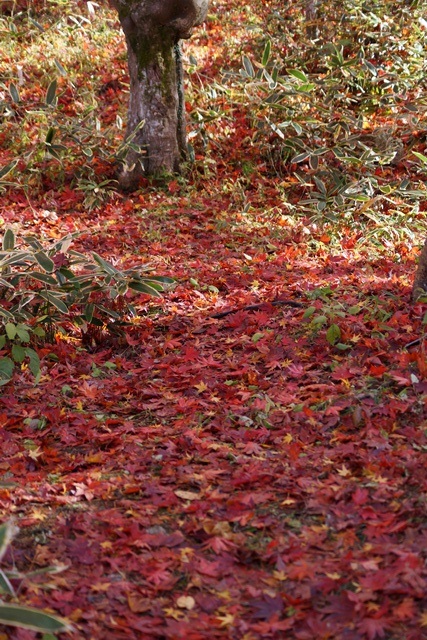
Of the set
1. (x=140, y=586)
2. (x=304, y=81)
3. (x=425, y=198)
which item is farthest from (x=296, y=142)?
(x=140, y=586)

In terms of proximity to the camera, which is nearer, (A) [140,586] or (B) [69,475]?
(A) [140,586]

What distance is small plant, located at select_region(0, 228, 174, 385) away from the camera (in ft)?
13.1

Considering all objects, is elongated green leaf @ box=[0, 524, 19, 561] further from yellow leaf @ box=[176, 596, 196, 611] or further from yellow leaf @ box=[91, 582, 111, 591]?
yellow leaf @ box=[176, 596, 196, 611]

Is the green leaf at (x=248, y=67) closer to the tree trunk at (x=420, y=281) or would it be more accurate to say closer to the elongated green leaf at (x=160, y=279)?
the elongated green leaf at (x=160, y=279)

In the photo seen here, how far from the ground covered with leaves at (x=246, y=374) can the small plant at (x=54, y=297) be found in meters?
0.12

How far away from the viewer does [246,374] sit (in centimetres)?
371

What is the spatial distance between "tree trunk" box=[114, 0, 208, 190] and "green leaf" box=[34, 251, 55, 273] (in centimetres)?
272

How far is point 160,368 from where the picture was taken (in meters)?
3.95

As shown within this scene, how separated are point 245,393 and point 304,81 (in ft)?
13.2

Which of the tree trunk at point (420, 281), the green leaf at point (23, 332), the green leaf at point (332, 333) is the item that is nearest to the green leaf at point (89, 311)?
the green leaf at point (23, 332)

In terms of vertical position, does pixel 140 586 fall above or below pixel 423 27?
below

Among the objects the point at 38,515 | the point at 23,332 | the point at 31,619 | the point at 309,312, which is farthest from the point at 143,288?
the point at 31,619

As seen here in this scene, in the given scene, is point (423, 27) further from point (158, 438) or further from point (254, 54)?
point (158, 438)

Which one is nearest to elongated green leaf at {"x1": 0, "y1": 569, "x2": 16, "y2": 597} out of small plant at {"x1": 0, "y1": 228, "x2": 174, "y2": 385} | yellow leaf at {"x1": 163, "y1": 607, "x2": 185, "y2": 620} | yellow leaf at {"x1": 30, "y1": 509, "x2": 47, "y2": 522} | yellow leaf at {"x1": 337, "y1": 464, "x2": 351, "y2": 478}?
yellow leaf at {"x1": 163, "y1": 607, "x2": 185, "y2": 620}
